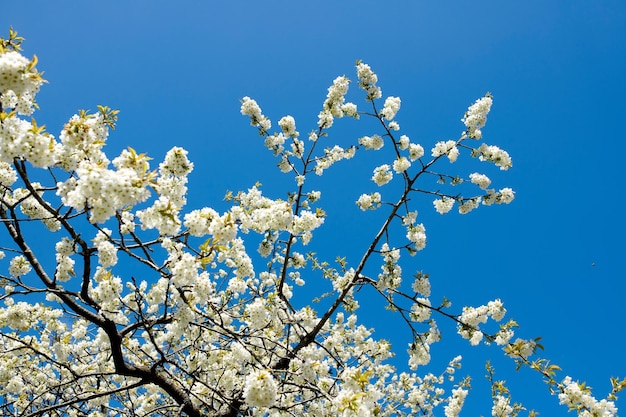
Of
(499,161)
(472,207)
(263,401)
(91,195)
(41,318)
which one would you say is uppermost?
(499,161)

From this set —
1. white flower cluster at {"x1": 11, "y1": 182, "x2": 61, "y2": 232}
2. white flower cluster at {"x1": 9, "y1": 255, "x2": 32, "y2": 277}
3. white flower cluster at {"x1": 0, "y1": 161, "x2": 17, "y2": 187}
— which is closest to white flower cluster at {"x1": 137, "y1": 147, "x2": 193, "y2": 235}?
white flower cluster at {"x1": 0, "y1": 161, "x2": 17, "y2": 187}

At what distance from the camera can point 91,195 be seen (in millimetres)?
3260

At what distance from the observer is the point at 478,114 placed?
7520 mm

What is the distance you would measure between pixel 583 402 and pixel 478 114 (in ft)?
15.1

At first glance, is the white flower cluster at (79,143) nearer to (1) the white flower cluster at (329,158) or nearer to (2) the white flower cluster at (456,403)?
(1) the white flower cluster at (329,158)

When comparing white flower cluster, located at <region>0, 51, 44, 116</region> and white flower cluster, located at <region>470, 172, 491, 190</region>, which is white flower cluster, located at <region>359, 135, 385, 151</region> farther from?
white flower cluster, located at <region>0, 51, 44, 116</region>

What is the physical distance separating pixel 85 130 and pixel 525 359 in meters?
5.76

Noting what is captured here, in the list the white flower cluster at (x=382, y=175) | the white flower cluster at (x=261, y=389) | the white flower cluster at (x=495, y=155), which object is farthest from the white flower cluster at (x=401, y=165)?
Answer: the white flower cluster at (x=261, y=389)

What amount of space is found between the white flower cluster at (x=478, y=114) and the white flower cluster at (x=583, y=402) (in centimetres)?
422

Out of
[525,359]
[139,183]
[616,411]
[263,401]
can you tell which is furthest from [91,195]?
[616,411]

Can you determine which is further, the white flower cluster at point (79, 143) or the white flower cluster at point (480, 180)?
the white flower cluster at point (480, 180)

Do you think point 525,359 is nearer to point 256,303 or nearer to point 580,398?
point 580,398

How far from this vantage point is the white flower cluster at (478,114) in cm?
752

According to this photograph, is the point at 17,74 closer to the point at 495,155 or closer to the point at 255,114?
the point at 255,114
